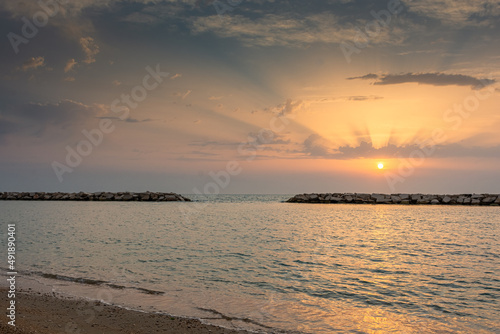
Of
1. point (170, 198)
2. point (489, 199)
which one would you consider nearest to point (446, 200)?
point (489, 199)

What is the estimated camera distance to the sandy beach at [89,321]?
31.0 ft

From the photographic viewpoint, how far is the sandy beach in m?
9.45

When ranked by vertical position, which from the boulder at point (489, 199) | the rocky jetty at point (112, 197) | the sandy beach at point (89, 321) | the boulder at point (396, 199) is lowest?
the sandy beach at point (89, 321)

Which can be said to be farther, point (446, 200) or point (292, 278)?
point (446, 200)

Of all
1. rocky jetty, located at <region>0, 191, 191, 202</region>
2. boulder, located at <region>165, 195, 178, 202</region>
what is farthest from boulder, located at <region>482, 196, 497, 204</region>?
boulder, located at <region>165, 195, 178, 202</region>

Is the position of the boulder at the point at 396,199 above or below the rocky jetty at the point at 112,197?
above

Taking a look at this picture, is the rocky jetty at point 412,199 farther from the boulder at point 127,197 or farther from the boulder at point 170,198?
the boulder at point 127,197

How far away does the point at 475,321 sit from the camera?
35.8ft

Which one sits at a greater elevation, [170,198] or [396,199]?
[396,199]

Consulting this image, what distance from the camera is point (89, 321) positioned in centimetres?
1018

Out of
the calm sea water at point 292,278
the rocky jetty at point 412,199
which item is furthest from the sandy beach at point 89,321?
the rocky jetty at point 412,199

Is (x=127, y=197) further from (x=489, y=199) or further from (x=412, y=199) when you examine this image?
(x=489, y=199)

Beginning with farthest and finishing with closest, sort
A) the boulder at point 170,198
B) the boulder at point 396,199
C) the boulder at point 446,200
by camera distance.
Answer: the boulder at point 170,198 < the boulder at point 396,199 < the boulder at point 446,200

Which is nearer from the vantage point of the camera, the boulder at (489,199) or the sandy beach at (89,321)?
the sandy beach at (89,321)
